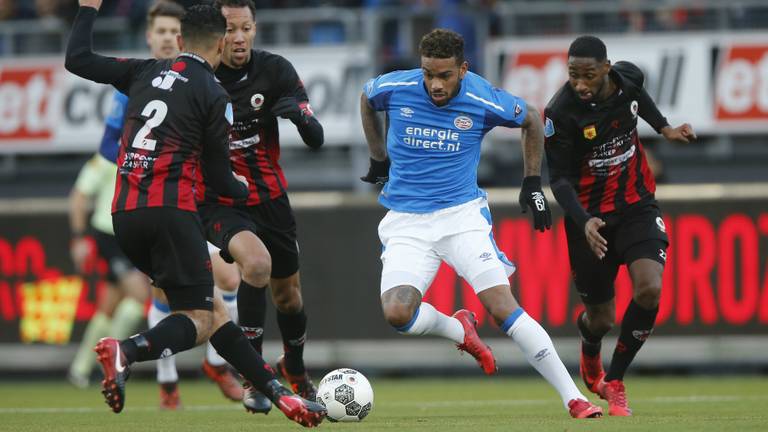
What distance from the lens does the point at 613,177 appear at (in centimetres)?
907

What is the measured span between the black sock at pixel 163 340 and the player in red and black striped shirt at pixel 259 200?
128cm

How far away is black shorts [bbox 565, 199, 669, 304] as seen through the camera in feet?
29.3

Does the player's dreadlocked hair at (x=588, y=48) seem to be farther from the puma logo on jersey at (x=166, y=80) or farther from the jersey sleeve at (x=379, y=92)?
the puma logo on jersey at (x=166, y=80)

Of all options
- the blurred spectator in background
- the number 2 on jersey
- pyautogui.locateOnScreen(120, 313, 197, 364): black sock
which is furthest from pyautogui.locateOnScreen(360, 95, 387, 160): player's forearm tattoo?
the blurred spectator in background

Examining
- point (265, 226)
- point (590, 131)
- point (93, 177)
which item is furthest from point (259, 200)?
point (93, 177)

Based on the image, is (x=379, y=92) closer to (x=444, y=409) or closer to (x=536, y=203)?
(x=536, y=203)

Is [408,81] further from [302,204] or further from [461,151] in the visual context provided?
[302,204]

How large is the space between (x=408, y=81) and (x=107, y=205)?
497cm

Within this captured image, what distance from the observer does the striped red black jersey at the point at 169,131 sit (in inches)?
294

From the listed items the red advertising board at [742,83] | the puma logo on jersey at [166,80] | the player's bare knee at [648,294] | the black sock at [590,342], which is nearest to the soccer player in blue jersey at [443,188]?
the player's bare knee at [648,294]

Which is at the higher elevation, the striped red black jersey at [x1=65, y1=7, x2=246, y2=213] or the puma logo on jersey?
the puma logo on jersey

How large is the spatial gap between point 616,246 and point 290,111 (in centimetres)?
238

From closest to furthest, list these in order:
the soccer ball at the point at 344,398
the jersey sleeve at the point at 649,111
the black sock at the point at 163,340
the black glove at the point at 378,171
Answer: the black sock at the point at 163,340
the soccer ball at the point at 344,398
the black glove at the point at 378,171
the jersey sleeve at the point at 649,111

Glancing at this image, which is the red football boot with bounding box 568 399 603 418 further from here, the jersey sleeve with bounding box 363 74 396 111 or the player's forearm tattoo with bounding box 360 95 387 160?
the jersey sleeve with bounding box 363 74 396 111
